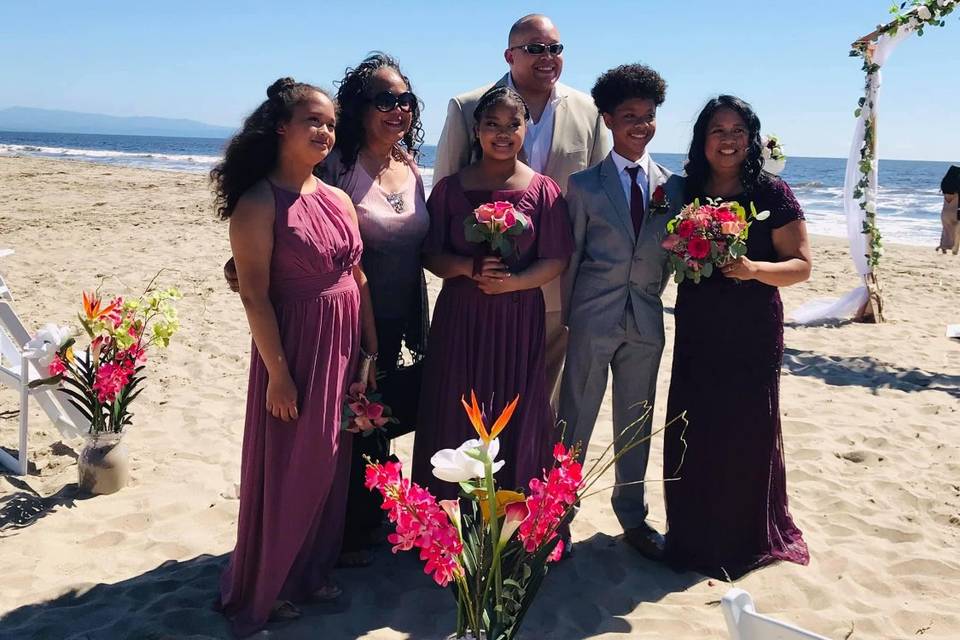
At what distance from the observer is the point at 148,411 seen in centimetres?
586

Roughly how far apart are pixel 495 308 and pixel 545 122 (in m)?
1.27

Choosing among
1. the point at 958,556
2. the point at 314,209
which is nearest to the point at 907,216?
the point at 958,556

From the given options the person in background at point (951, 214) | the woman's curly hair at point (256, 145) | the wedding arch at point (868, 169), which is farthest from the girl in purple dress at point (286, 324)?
the person in background at point (951, 214)

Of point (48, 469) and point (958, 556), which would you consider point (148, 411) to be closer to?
point (48, 469)

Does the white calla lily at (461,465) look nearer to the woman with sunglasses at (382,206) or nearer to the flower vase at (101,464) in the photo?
the woman with sunglasses at (382,206)

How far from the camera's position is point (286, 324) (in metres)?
3.24

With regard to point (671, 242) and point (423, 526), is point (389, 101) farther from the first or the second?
point (423, 526)

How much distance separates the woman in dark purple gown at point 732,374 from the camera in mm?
3633

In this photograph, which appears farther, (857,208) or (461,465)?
(857,208)

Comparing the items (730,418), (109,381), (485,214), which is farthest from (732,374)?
(109,381)

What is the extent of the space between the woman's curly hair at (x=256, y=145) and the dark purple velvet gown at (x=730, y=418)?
6.41 feet

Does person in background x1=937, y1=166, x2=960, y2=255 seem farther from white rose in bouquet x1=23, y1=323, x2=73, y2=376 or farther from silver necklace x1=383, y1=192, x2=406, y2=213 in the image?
white rose in bouquet x1=23, y1=323, x2=73, y2=376

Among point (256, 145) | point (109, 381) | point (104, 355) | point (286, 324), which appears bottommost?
point (109, 381)

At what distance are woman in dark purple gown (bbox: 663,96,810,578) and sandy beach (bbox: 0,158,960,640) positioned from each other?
24 centimetres
